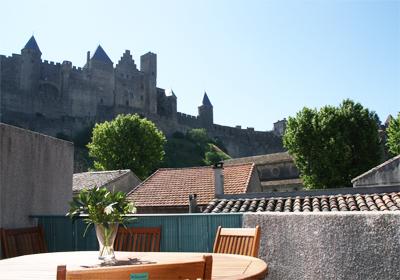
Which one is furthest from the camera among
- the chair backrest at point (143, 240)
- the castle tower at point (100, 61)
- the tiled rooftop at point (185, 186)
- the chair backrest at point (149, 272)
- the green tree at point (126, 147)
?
the castle tower at point (100, 61)

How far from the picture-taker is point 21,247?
6.56 m

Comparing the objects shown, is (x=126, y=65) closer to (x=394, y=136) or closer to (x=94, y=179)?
(x=94, y=179)

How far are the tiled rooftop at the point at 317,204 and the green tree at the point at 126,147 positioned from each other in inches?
911

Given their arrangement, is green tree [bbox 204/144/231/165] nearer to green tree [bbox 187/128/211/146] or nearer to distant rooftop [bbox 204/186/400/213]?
green tree [bbox 187/128/211/146]

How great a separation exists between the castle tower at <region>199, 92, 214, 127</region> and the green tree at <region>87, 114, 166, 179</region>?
32602mm

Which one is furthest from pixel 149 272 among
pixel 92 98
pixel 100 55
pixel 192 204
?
pixel 100 55

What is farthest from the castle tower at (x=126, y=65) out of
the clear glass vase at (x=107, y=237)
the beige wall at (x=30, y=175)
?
the clear glass vase at (x=107, y=237)

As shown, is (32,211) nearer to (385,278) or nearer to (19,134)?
(19,134)

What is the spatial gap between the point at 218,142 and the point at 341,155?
40.8 metres

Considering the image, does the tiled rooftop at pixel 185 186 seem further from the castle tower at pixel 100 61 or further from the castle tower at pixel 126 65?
the castle tower at pixel 126 65

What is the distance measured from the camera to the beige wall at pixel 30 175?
6797mm

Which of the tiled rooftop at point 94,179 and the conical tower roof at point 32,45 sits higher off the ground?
the conical tower roof at point 32,45

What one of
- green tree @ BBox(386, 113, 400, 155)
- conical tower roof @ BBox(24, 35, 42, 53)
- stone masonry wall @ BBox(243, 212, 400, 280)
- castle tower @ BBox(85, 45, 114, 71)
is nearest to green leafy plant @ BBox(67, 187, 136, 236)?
stone masonry wall @ BBox(243, 212, 400, 280)

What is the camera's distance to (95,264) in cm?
374
